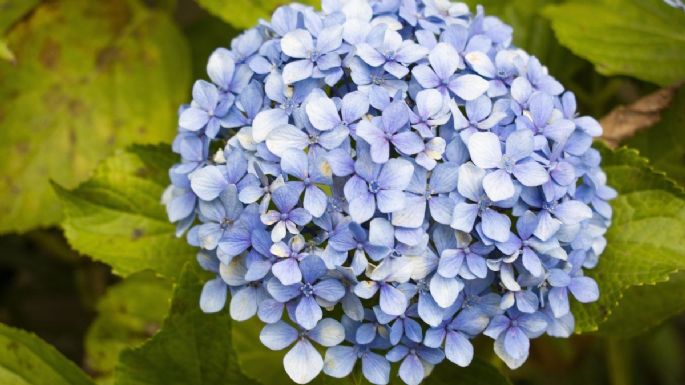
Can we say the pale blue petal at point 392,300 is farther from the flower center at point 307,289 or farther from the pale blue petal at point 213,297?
the pale blue petal at point 213,297

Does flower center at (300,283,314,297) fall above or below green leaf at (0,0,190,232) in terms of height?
above

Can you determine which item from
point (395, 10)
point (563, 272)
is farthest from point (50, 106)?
point (563, 272)

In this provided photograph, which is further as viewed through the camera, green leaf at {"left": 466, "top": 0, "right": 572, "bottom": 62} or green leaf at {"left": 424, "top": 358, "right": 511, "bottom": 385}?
green leaf at {"left": 466, "top": 0, "right": 572, "bottom": 62}

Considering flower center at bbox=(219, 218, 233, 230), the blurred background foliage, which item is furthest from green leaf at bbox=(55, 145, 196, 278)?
flower center at bbox=(219, 218, 233, 230)

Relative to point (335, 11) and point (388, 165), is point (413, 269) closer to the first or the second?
point (388, 165)

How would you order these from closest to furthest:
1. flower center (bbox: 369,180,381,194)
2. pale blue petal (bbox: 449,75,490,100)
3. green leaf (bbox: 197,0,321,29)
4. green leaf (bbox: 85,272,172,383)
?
flower center (bbox: 369,180,381,194) → pale blue petal (bbox: 449,75,490,100) → green leaf (bbox: 197,0,321,29) → green leaf (bbox: 85,272,172,383)

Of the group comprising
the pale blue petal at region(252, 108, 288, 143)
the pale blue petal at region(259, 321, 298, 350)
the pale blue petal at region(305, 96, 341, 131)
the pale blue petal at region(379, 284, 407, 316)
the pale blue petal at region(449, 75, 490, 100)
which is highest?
the pale blue petal at region(449, 75, 490, 100)

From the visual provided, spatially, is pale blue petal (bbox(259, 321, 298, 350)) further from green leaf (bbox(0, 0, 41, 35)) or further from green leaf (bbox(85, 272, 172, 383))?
green leaf (bbox(0, 0, 41, 35))
